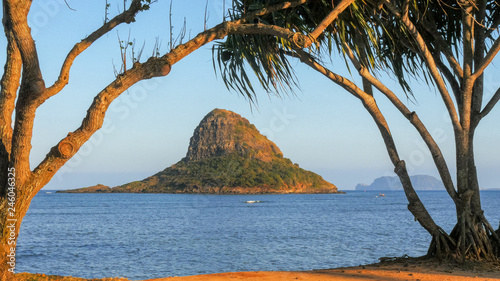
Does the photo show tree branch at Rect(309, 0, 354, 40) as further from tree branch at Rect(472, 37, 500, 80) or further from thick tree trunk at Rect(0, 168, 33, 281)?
thick tree trunk at Rect(0, 168, 33, 281)

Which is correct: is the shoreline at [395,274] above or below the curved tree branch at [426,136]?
below

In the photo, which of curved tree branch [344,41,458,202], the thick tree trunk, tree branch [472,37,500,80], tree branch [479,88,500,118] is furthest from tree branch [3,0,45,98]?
tree branch [479,88,500,118]

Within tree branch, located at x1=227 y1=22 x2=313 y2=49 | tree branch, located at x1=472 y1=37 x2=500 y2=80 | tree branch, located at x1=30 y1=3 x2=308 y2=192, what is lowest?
tree branch, located at x1=30 y1=3 x2=308 y2=192

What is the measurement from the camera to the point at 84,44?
469 centimetres

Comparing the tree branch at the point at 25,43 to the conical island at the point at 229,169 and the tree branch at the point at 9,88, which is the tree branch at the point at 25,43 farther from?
the conical island at the point at 229,169

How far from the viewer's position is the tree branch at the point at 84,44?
14.4ft

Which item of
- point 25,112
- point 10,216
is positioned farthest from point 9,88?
point 10,216

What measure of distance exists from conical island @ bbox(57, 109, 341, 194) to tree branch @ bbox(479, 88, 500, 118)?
124 metres

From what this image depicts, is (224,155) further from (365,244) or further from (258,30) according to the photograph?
(258,30)

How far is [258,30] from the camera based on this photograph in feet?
17.3

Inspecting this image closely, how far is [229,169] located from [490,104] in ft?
435

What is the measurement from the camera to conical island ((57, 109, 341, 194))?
444 ft

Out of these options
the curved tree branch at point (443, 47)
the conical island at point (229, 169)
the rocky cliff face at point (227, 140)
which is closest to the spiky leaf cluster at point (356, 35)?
the curved tree branch at point (443, 47)

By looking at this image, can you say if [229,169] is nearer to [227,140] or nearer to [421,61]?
[227,140]
